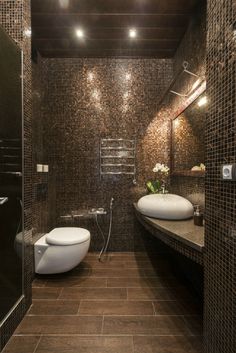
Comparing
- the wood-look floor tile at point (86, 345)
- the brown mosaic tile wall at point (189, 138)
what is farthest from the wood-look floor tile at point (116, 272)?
the brown mosaic tile wall at point (189, 138)

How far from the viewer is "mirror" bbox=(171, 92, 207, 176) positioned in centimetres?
199

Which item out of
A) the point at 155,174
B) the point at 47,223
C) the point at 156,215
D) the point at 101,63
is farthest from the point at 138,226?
the point at 101,63

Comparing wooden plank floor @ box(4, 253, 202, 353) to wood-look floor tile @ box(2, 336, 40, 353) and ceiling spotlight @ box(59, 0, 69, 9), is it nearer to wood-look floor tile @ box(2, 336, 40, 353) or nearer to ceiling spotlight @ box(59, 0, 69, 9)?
wood-look floor tile @ box(2, 336, 40, 353)

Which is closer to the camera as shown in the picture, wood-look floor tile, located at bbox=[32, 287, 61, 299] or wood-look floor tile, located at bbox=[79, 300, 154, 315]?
wood-look floor tile, located at bbox=[79, 300, 154, 315]

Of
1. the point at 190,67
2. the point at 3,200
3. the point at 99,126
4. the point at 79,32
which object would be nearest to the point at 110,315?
the point at 3,200

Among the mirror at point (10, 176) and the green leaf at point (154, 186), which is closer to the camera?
the mirror at point (10, 176)

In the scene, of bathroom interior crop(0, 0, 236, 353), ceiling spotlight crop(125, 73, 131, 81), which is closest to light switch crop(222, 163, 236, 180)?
bathroom interior crop(0, 0, 236, 353)

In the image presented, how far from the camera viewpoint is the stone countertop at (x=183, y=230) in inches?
52.0

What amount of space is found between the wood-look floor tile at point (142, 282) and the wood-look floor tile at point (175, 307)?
0.89 feet

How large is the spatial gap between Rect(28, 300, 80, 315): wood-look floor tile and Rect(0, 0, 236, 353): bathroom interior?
0.04 ft

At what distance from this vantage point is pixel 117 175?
2947mm

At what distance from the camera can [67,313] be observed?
1.70 meters

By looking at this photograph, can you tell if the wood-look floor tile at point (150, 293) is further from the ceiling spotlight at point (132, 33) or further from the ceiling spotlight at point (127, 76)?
the ceiling spotlight at point (132, 33)

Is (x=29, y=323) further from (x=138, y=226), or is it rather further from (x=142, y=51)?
(x=142, y=51)
